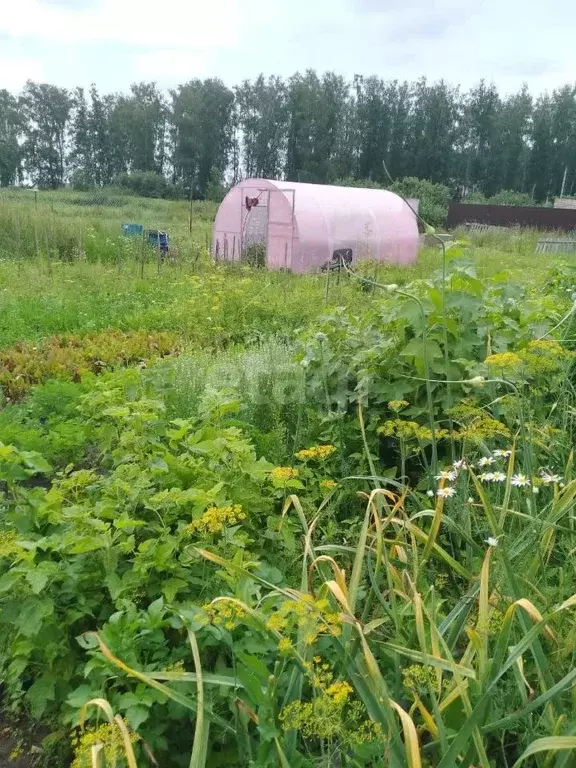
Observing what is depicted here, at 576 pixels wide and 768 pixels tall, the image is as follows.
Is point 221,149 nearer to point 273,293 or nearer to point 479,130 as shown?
point 479,130

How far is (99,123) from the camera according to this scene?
5441 centimetres

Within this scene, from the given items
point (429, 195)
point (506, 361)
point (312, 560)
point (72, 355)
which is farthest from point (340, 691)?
point (429, 195)

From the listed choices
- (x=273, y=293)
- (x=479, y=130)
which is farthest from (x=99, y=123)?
(x=273, y=293)

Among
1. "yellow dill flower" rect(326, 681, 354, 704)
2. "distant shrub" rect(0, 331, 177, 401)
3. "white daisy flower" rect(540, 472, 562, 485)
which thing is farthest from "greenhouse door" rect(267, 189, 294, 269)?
"yellow dill flower" rect(326, 681, 354, 704)

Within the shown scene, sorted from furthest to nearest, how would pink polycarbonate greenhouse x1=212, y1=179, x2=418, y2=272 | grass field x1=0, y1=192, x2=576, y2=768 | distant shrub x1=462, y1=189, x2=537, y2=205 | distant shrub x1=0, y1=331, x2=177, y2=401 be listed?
distant shrub x1=462, y1=189, x2=537, y2=205 < pink polycarbonate greenhouse x1=212, y1=179, x2=418, y2=272 < distant shrub x1=0, y1=331, x2=177, y2=401 < grass field x1=0, y1=192, x2=576, y2=768

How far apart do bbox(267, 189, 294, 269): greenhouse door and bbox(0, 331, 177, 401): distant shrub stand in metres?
7.96

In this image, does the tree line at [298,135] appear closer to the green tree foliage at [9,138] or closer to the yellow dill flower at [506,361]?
the green tree foliage at [9,138]

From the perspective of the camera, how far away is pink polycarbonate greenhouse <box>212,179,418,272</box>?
44.8ft

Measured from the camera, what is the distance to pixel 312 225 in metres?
13.7

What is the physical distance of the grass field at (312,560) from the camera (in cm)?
143

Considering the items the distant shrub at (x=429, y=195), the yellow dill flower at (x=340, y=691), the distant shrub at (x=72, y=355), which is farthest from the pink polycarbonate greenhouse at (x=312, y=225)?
the distant shrub at (x=429, y=195)

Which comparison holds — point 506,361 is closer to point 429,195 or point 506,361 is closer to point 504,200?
point 429,195

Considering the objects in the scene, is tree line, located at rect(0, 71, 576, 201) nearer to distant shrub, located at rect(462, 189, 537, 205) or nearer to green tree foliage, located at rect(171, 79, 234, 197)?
green tree foliage, located at rect(171, 79, 234, 197)

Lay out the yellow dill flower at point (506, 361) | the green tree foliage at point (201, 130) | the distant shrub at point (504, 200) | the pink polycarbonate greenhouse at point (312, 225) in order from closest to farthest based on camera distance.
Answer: the yellow dill flower at point (506, 361) < the pink polycarbonate greenhouse at point (312, 225) < the distant shrub at point (504, 200) < the green tree foliage at point (201, 130)
